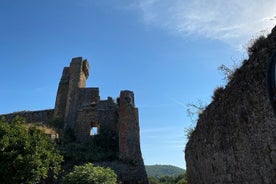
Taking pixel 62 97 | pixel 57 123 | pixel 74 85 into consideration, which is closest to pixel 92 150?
pixel 57 123

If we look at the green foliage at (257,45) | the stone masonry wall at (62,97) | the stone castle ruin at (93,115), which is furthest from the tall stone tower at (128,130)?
the green foliage at (257,45)

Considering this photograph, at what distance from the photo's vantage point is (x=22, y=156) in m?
12.5

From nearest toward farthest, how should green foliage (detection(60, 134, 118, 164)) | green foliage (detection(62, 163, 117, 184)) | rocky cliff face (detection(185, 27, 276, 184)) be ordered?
1. rocky cliff face (detection(185, 27, 276, 184))
2. green foliage (detection(62, 163, 117, 184))
3. green foliage (detection(60, 134, 118, 164))

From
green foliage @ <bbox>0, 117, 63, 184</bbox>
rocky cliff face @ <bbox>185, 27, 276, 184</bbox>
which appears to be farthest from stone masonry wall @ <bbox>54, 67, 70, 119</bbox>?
rocky cliff face @ <bbox>185, 27, 276, 184</bbox>

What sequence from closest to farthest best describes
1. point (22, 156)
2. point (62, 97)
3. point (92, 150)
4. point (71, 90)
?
point (22, 156), point (92, 150), point (71, 90), point (62, 97)

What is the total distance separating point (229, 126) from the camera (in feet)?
20.0

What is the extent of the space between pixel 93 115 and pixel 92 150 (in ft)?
13.9

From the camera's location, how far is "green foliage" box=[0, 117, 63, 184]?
12055 mm

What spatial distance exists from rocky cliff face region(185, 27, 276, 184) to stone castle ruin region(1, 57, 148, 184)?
13516 millimetres

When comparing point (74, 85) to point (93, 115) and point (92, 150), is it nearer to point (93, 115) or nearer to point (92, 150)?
point (93, 115)

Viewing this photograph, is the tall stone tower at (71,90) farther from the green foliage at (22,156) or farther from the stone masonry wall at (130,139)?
the green foliage at (22,156)

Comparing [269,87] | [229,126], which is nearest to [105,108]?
[229,126]

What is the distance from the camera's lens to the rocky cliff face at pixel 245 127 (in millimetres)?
4559

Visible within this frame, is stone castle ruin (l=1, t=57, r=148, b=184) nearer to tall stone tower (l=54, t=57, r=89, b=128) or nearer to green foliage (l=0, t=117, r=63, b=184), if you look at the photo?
tall stone tower (l=54, t=57, r=89, b=128)
